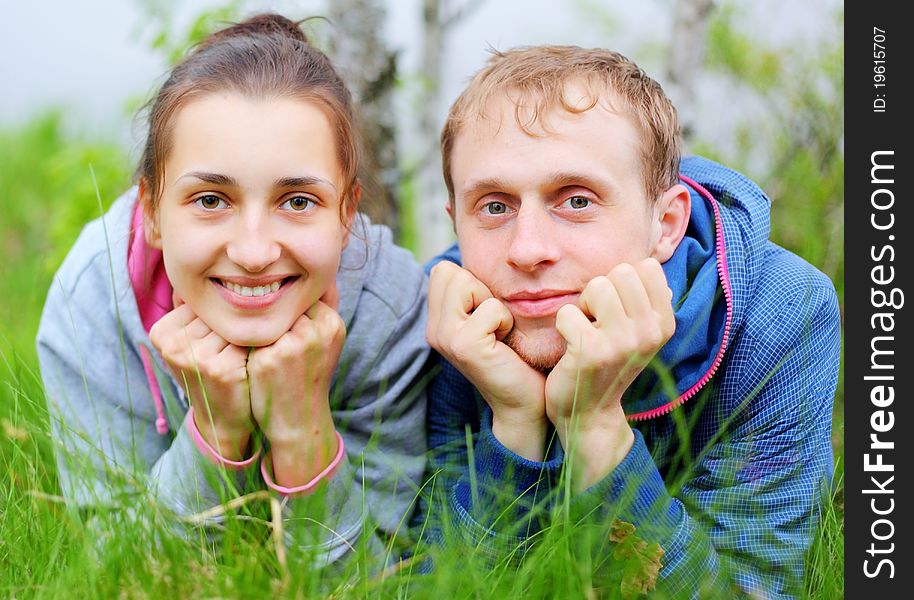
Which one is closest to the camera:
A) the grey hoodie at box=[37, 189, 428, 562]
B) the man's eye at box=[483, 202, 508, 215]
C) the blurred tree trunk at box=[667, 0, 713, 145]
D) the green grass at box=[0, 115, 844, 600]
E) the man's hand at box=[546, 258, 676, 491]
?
the green grass at box=[0, 115, 844, 600]

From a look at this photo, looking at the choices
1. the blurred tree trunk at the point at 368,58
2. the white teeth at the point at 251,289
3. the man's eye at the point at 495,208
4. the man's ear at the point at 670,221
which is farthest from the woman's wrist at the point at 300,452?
the blurred tree trunk at the point at 368,58

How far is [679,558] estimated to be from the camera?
2350mm

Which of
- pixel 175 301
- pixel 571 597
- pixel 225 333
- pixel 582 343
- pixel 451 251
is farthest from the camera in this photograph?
pixel 451 251

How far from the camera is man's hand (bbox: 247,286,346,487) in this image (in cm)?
252

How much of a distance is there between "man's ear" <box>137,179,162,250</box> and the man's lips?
3.28 ft

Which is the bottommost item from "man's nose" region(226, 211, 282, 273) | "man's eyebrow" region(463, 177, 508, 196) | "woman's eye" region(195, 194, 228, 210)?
"man's nose" region(226, 211, 282, 273)

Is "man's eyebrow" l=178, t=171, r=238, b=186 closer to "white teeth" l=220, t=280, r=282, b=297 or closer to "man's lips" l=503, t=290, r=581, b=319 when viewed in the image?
"white teeth" l=220, t=280, r=282, b=297

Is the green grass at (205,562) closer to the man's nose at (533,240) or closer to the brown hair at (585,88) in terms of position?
the man's nose at (533,240)

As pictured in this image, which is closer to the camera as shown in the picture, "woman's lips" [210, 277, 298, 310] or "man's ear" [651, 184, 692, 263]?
"woman's lips" [210, 277, 298, 310]

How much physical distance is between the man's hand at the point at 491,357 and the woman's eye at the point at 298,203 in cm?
40

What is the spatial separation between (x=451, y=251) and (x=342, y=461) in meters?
0.85

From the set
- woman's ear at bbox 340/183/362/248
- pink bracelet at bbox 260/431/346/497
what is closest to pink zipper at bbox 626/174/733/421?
pink bracelet at bbox 260/431/346/497
